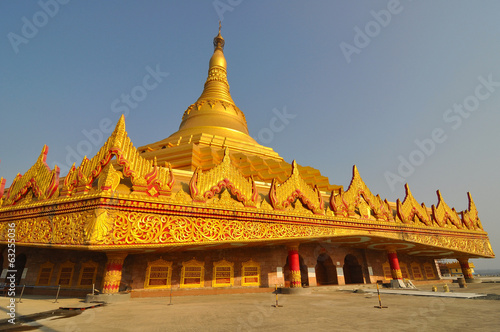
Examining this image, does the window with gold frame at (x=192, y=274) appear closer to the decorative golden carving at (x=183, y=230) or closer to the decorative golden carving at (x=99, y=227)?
the decorative golden carving at (x=183, y=230)

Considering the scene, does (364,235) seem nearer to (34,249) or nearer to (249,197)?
(249,197)

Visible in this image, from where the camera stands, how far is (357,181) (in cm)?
1562

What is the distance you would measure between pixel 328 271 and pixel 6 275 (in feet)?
55.4

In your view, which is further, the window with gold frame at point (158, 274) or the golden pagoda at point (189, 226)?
the window with gold frame at point (158, 274)

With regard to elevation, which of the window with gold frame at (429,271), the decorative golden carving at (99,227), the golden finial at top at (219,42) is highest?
the golden finial at top at (219,42)

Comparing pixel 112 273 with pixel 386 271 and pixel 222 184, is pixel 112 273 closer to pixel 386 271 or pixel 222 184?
pixel 222 184

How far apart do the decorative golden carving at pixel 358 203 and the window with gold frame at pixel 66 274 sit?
41.6ft

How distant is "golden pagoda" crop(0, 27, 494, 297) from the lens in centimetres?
937

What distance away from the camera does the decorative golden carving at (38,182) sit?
10.4 metres

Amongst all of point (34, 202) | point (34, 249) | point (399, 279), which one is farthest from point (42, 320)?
point (399, 279)

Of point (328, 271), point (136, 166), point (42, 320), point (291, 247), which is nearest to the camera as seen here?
point (42, 320)

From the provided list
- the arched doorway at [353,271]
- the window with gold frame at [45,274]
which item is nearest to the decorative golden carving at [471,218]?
the arched doorway at [353,271]

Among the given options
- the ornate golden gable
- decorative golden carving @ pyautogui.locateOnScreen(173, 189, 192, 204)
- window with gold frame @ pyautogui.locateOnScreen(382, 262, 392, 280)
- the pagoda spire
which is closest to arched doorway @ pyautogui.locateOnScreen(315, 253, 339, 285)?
window with gold frame @ pyautogui.locateOnScreen(382, 262, 392, 280)

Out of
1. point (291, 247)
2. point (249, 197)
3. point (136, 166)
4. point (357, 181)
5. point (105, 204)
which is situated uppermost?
point (357, 181)
